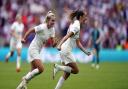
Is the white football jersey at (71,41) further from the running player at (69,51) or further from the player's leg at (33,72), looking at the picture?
the player's leg at (33,72)

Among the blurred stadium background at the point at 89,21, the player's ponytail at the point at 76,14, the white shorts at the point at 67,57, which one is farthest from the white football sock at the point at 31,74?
the blurred stadium background at the point at 89,21

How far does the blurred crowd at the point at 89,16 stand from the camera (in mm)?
39781

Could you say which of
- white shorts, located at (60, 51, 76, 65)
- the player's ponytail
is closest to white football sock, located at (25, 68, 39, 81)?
white shorts, located at (60, 51, 76, 65)

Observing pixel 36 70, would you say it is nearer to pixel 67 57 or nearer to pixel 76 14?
pixel 67 57

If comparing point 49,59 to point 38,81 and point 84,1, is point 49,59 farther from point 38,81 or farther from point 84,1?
point 38,81

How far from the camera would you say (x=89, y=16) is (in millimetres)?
40656

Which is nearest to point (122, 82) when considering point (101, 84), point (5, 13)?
point (101, 84)

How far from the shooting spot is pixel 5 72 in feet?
88.1

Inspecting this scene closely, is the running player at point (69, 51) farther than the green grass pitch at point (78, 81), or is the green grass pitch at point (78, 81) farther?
the green grass pitch at point (78, 81)

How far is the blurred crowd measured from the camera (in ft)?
131

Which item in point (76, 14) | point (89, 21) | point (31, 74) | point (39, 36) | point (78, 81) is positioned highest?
point (89, 21)

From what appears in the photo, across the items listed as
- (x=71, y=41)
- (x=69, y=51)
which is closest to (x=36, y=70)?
(x=69, y=51)

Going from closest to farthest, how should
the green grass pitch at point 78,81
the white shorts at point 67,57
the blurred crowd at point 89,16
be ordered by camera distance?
the white shorts at point 67,57 → the green grass pitch at point 78,81 → the blurred crowd at point 89,16

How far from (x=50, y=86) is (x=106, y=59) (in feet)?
62.0
